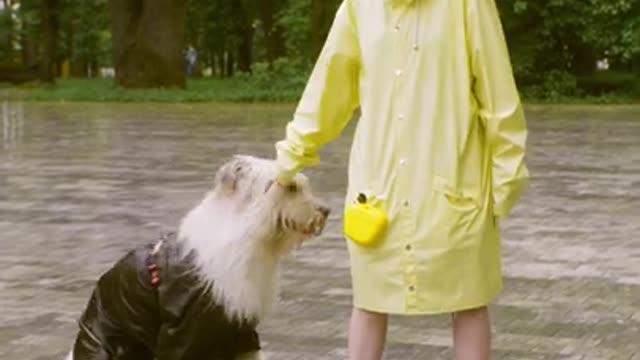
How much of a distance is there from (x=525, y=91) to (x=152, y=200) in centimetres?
2137

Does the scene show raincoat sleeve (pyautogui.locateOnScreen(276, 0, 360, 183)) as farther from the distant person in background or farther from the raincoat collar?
the distant person in background

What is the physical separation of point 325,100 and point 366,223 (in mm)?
498

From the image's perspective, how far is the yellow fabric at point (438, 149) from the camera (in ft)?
13.9

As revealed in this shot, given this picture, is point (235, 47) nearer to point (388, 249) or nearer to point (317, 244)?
point (317, 244)

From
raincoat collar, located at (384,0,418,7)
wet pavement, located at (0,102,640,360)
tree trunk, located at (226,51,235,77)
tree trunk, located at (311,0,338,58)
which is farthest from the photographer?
tree trunk, located at (226,51,235,77)

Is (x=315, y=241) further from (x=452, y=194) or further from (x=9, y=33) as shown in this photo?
(x=9, y=33)

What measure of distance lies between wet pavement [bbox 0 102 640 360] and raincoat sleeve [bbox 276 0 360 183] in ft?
6.03

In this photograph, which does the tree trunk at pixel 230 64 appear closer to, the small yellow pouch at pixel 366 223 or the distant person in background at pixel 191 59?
the distant person in background at pixel 191 59

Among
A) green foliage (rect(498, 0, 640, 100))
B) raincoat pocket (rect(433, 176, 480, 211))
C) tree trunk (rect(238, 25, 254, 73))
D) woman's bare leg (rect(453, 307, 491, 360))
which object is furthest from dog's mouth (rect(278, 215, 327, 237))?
tree trunk (rect(238, 25, 254, 73))

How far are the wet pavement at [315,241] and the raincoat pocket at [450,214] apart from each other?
1.94 meters

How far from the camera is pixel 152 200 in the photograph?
11797 millimetres

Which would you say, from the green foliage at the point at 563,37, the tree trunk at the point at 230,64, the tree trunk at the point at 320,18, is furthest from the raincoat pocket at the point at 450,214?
the tree trunk at the point at 230,64

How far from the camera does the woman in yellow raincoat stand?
4.23m

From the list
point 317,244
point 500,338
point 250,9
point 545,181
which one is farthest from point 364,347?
point 250,9
